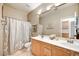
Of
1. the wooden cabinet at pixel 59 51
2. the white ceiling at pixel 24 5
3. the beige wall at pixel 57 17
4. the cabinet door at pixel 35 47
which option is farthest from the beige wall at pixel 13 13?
the wooden cabinet at pixel 59 51

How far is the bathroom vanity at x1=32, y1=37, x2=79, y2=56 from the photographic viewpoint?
133 centimetres

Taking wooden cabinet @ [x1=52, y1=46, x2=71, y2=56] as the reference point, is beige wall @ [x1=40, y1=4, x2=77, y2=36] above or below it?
above

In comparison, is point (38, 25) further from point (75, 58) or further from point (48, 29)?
point (75, 58)

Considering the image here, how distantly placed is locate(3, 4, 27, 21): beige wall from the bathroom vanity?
0.37 metres

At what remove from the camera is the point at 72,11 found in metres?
1.41

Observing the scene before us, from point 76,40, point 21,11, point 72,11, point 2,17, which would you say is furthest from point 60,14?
point 2,17

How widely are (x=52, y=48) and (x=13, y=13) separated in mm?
756

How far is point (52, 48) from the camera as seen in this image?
4.72ft

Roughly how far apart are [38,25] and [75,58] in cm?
70

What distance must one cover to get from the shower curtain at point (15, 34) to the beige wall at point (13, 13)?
0.19 feet

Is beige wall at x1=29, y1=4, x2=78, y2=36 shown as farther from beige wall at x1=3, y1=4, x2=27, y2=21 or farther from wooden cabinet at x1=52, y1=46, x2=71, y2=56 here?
wooden cabinet at x1=52, y1=46, x2=71, y2=56

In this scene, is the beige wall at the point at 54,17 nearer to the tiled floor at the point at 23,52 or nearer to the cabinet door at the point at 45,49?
the cabinet door at the point at 45,49

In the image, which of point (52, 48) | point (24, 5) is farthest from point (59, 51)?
point (24, 5)

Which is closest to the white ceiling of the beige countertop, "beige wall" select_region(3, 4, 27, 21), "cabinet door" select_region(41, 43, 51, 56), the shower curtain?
"beige wall" select_region(3, 4, 27, 21)
